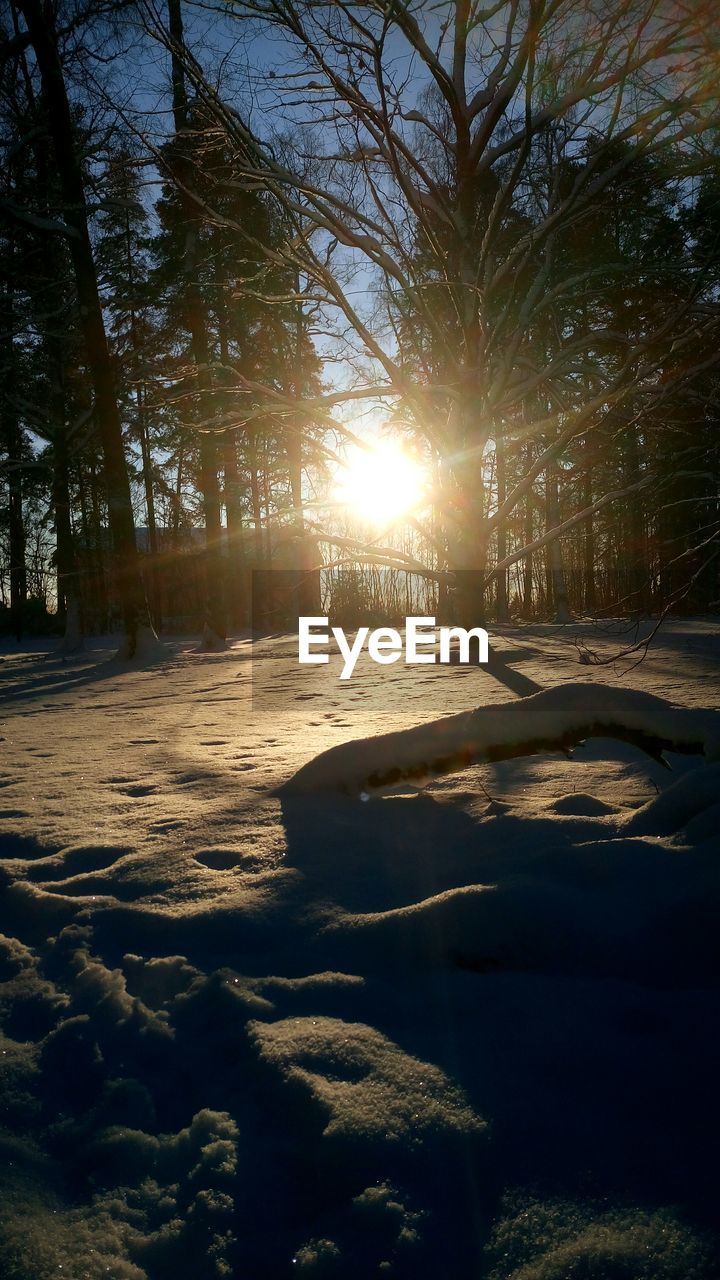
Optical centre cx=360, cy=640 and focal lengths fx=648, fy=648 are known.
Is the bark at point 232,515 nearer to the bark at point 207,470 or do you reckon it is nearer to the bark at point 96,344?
the bark at point 207,470

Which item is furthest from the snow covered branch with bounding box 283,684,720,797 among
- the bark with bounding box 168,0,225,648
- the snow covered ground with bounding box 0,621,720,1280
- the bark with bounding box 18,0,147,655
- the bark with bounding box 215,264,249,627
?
the bark with bounding box 215,264,249,627

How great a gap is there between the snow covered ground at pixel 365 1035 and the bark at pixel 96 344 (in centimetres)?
611

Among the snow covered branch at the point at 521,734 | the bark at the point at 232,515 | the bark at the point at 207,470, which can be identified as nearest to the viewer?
the snow covered branch at the point at 521,734

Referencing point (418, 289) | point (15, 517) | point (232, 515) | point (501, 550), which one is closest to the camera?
point (418, 289)

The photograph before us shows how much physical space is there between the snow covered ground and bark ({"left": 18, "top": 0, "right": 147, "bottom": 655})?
611cm

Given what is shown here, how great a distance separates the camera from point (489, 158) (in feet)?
17.1

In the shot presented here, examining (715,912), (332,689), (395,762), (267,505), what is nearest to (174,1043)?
(715,912)

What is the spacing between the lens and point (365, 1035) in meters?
1.13

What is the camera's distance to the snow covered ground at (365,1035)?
791mm

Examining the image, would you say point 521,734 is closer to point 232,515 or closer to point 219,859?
point 219,859

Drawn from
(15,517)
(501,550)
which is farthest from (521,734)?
(15,517)

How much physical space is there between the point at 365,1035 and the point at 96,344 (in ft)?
28.5

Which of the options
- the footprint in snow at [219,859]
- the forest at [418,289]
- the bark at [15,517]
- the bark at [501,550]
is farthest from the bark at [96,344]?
the bark at [501,550]

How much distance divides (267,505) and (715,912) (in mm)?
16121
